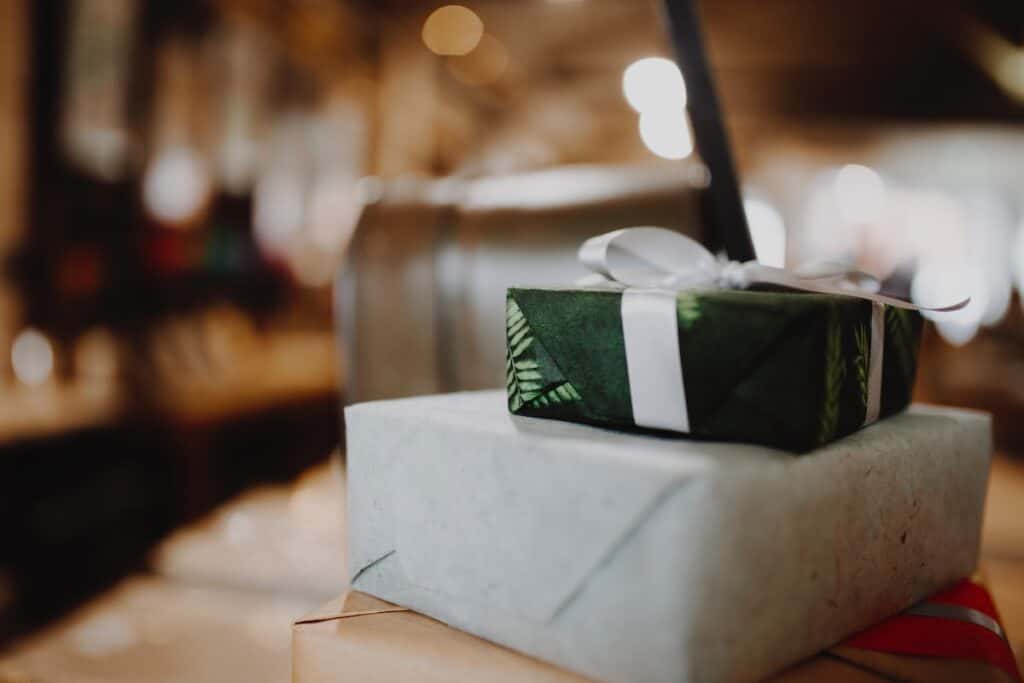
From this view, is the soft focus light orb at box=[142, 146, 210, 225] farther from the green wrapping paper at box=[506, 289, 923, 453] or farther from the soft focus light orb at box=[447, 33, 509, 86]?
the green wrapping paper at box=[506, 289, 923, 453]

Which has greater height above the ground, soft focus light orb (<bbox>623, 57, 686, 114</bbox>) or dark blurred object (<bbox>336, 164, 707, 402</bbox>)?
soft focus light orb (<bbox>623, 57, 686, 114</bbox>)

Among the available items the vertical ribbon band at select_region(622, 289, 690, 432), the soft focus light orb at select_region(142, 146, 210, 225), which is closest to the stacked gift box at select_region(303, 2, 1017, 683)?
the vertical ribbon band at select_region(622, 289, 690, 432)

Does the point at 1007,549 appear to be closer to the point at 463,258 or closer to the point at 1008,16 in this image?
the point at 1008,16

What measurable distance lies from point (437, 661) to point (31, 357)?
8.94 ft

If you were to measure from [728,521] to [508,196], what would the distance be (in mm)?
712

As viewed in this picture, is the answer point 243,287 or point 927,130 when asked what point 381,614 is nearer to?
point 243,287

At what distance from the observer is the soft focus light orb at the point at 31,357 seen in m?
2.55

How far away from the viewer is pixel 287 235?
440 cm

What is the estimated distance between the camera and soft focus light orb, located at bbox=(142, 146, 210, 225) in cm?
318

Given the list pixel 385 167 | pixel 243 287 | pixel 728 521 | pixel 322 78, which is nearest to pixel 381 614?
pixel 728 521

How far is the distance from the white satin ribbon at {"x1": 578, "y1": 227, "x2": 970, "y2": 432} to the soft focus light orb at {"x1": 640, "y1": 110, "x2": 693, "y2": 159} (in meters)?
2.74

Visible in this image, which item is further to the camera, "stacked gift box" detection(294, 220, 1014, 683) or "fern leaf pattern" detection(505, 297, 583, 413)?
"fern leaf pattern" detection(505, 297, 583, 413)

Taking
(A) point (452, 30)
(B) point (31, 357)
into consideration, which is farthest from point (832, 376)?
(A) point (452, 30)

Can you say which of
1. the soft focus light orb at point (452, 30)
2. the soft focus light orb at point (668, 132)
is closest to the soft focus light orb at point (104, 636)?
the soft focus light orb at point (668, 132)
